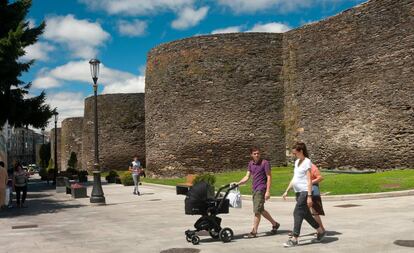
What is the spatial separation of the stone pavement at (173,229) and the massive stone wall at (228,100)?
502 inches

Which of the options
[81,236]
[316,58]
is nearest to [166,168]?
[316,58]

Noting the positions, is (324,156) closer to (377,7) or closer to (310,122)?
(310,122)

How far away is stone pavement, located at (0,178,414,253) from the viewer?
8422 mm

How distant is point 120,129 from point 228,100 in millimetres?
20803

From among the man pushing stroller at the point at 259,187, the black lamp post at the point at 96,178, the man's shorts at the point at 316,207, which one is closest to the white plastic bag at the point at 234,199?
the man pushing stroller at the point at 259,187

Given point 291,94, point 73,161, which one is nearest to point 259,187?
point 291,94

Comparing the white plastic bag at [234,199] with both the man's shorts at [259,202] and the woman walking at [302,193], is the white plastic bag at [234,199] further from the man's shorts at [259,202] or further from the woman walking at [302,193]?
the woman walking at [302,193]

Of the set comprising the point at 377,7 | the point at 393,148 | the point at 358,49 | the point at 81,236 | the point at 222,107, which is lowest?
the point at 81,236

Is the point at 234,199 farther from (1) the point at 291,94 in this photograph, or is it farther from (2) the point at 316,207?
(1) the point at 291,94

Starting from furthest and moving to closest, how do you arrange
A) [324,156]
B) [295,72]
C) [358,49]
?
1. [295,72]
2. [324,156]
3. [358,49]

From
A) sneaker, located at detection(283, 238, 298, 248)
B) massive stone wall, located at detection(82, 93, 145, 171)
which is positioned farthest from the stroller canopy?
massive stone wall, located at detection(82, 93, 145, 171)

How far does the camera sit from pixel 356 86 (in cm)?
2344

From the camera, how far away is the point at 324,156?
83.9 ft

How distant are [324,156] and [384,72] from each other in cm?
573
